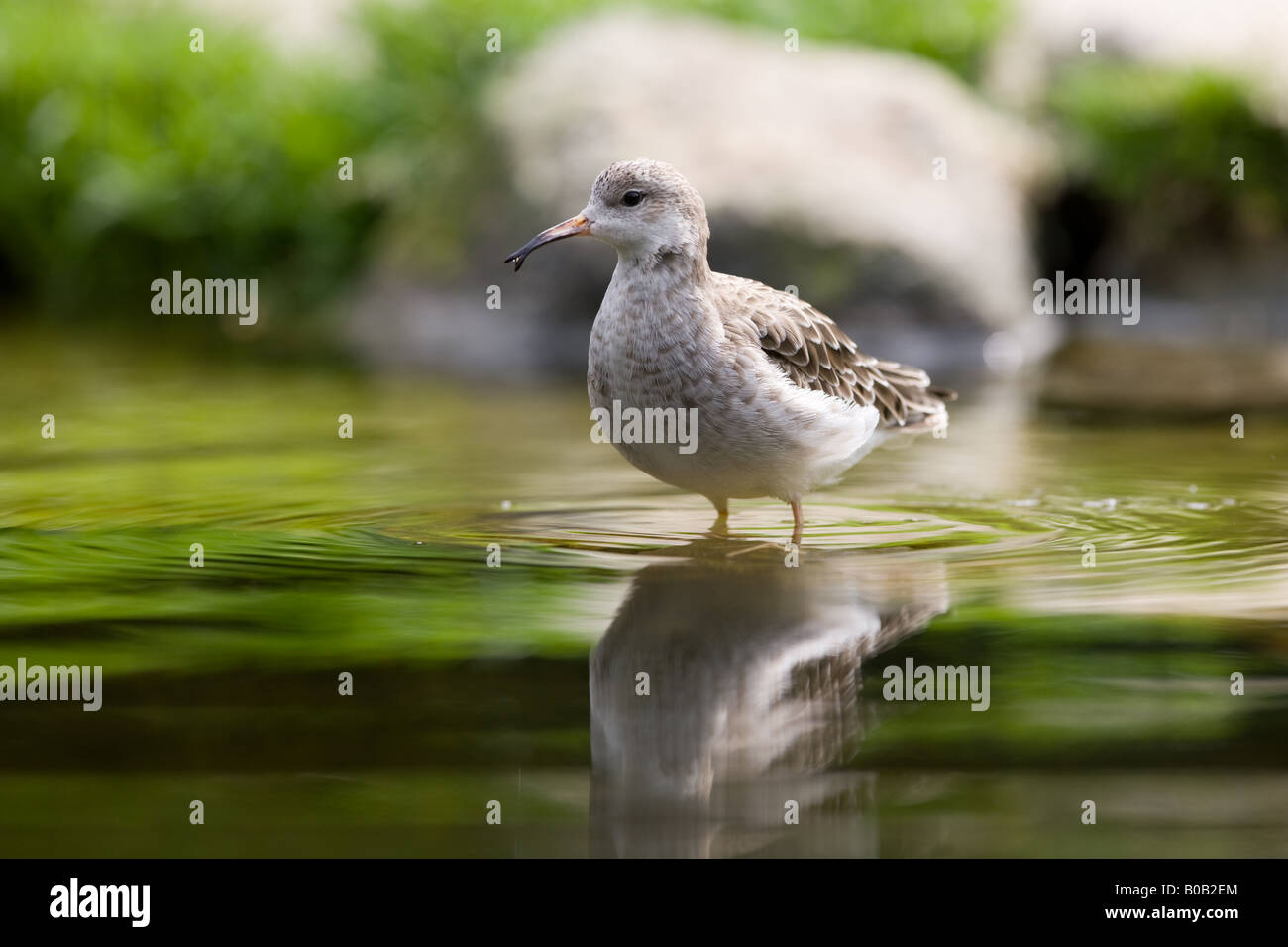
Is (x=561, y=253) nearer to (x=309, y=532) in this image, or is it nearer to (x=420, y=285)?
(x=420, y=285)

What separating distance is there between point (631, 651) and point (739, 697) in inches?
22.5

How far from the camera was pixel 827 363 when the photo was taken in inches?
307

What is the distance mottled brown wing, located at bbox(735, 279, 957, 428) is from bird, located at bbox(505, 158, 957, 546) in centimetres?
1

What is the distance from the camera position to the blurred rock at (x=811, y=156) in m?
13.9

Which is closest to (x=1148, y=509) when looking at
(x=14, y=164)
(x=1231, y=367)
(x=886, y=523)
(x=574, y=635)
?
(x=886, y=523)

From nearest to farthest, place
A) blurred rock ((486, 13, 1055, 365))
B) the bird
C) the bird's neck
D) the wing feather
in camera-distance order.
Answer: the bird < the bird's neck < the wing feather < blurred rock ((486, 13, 1055, 365))

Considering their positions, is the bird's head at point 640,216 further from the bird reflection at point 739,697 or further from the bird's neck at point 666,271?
the bird reflection at point 739,697

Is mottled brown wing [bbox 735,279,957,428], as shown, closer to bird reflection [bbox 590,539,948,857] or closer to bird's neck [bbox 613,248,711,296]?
bird's neck [bbox 613,248,711,296]

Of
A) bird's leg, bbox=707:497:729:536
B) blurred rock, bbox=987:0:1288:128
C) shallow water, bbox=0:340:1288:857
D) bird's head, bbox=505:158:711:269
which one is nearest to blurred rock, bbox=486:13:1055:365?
blurred rock, bbox=987:0:1288:128

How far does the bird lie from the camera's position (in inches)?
274

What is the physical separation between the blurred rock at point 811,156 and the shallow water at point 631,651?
431 cm

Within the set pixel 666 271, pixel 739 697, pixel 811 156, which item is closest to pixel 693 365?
pixel 666 271

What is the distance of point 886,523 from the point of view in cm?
782

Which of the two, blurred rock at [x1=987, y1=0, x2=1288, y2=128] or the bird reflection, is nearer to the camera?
the bird reflection
